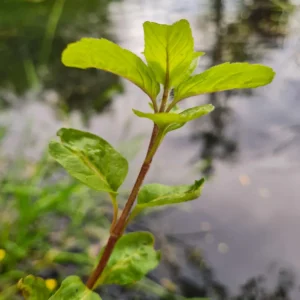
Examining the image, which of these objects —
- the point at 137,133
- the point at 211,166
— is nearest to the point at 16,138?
the point at 137,133

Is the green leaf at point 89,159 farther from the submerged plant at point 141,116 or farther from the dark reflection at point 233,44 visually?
the dark reflection at point 233,44

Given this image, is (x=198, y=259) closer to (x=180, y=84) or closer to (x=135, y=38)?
(x=180, y=84)

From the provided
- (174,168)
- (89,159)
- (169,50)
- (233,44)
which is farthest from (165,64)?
(233,44)

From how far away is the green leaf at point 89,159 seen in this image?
375 mm

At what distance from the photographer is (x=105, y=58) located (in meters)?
0.30

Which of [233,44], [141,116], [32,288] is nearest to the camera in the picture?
[141,116]

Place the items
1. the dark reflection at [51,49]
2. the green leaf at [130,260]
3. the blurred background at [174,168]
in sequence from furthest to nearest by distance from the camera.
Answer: the dark reflection at [51,49] < the blurred background at [174,168] < the green leaf at [130,260]

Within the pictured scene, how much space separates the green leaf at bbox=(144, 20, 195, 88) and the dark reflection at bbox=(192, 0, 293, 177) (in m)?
0.83

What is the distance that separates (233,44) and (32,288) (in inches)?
64.0

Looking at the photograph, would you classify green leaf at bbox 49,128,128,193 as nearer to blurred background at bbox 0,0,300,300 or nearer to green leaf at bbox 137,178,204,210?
green leaf at bbox 137,178,204,210

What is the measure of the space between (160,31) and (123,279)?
0.25m

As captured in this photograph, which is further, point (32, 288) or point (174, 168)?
point (174, 168)

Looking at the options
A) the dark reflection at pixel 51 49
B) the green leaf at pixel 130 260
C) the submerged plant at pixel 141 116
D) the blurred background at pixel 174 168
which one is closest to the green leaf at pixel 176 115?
the submerged plant at pixel 141 116

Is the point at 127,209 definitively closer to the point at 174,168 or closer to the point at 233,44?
the point at 174,168
